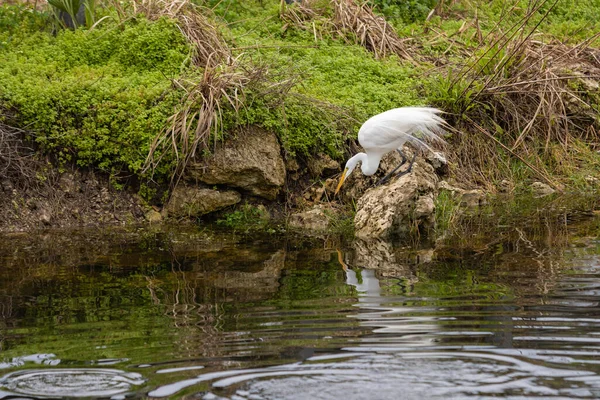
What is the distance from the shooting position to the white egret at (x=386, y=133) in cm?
880

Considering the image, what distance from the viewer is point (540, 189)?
10.6 meters

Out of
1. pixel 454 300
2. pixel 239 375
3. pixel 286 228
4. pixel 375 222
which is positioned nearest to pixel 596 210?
pixel 375 222

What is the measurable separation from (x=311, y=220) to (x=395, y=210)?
1.03 metres

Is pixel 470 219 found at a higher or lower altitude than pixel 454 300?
higher

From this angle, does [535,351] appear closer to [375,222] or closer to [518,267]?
[518,267]

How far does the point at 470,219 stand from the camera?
29.6 feet

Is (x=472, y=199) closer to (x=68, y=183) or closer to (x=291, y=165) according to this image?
(x=291, y=165)

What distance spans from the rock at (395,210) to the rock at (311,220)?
0.42m

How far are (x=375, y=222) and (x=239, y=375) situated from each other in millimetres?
4347

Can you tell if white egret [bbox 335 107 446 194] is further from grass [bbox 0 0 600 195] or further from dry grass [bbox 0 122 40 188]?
dry grass [bbox 0 122 40 188]

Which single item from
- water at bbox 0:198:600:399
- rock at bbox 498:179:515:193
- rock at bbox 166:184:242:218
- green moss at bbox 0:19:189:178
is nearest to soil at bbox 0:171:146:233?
green moss at bbox 0:19:189:178

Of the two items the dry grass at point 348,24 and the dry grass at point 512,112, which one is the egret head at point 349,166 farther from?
the dry grass at point 348,24

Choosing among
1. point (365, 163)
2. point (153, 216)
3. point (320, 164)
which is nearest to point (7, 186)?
point (153, 216)

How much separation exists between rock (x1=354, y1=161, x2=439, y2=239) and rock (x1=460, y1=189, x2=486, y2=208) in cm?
119
